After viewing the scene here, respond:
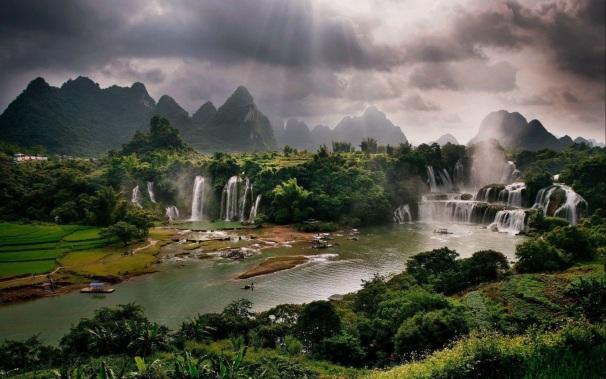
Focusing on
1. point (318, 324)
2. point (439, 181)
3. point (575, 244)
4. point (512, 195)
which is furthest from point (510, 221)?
point (318, 324)

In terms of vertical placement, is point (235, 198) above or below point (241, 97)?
below

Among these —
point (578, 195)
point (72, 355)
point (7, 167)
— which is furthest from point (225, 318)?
point (7, 167)

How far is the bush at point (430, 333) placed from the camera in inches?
474

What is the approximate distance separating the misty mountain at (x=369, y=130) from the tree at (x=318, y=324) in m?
142

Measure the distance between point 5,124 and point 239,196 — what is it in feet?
248

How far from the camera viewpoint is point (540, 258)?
1977 centimetres

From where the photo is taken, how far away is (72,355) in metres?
12.9

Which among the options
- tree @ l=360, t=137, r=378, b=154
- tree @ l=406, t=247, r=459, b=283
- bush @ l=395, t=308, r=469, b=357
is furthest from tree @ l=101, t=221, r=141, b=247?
tree @ l=360, t=137, r=378, b=154

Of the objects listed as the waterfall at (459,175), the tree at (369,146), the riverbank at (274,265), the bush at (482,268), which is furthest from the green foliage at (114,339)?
the tree at (369,146)

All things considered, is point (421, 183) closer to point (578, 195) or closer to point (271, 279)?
point (578, 195)

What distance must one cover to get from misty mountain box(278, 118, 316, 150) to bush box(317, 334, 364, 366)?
147 meters

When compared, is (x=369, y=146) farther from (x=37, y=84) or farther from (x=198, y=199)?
(x=37, y=84)

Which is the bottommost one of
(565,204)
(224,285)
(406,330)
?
(224,285)

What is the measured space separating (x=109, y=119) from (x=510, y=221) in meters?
123
